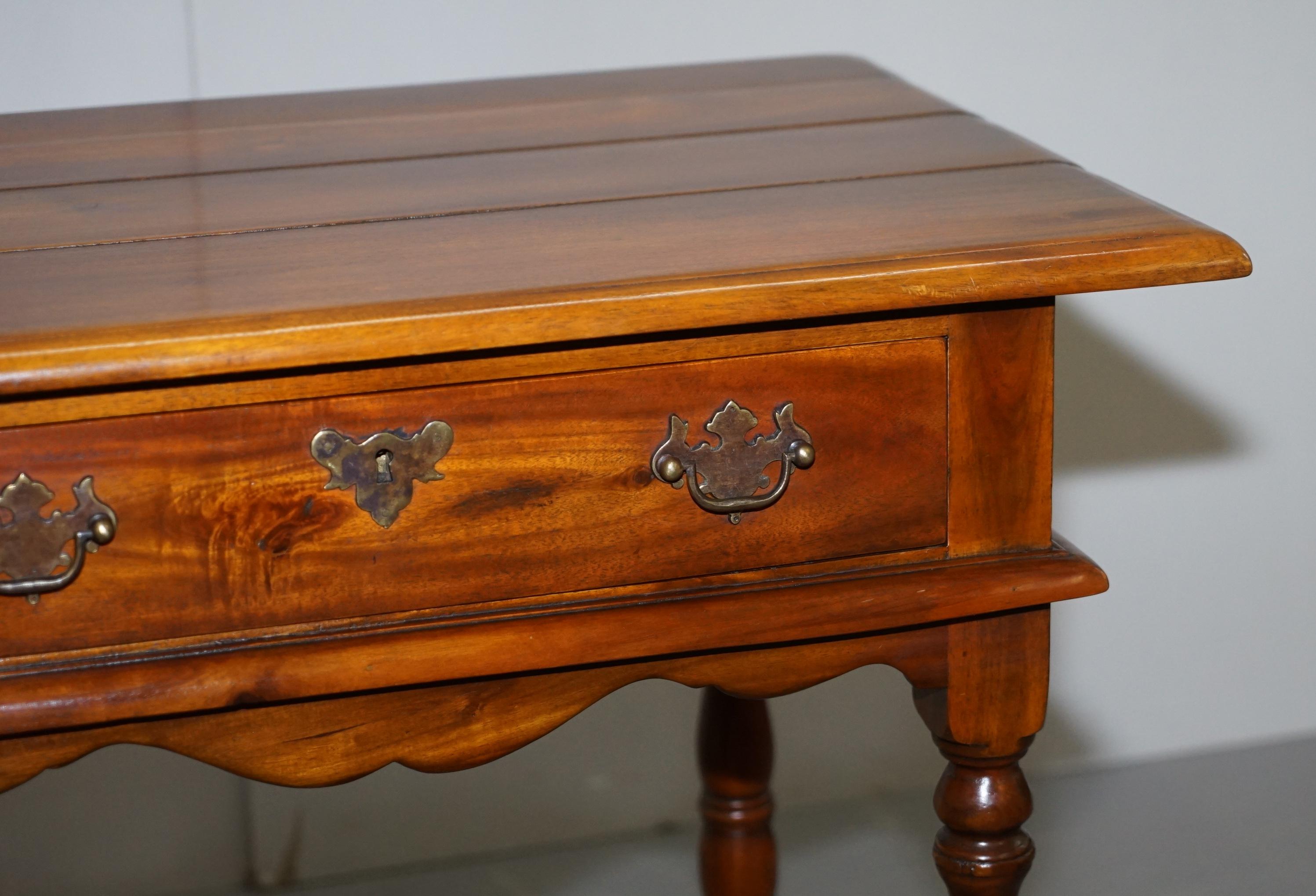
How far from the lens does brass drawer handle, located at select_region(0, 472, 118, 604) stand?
629 mm

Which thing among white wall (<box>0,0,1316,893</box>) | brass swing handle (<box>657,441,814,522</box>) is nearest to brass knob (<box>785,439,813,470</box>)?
brass swing handle (<box>657,441,814,522</box>)

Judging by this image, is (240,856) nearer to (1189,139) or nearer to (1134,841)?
(1134,841)

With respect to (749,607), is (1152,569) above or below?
below

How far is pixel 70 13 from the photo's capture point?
129 cm

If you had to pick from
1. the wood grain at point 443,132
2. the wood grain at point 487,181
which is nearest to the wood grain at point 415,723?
the wood grain at point 487,181

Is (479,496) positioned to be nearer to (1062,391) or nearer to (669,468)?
(669,468)

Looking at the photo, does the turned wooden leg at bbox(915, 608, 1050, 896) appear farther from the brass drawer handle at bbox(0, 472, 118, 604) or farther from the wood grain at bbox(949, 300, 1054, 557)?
the brass drawer handle at bbox(0, 472, 118, 604)

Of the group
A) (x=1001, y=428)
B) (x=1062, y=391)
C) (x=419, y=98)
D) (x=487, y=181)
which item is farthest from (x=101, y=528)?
(x=1062, y=391)

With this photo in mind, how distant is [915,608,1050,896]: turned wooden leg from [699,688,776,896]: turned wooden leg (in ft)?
1.31

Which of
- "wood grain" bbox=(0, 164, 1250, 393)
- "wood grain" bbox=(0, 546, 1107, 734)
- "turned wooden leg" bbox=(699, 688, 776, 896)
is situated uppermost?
"wood grain" bbox=(0, 164, 1250, 393)

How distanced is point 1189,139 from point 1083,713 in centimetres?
70

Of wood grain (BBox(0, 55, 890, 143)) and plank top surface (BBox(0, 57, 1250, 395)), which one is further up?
wood grain (BBox(0, 55, 890, 143))

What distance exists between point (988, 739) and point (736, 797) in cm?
49

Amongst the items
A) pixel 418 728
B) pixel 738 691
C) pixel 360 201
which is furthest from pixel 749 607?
pixel 360 201
